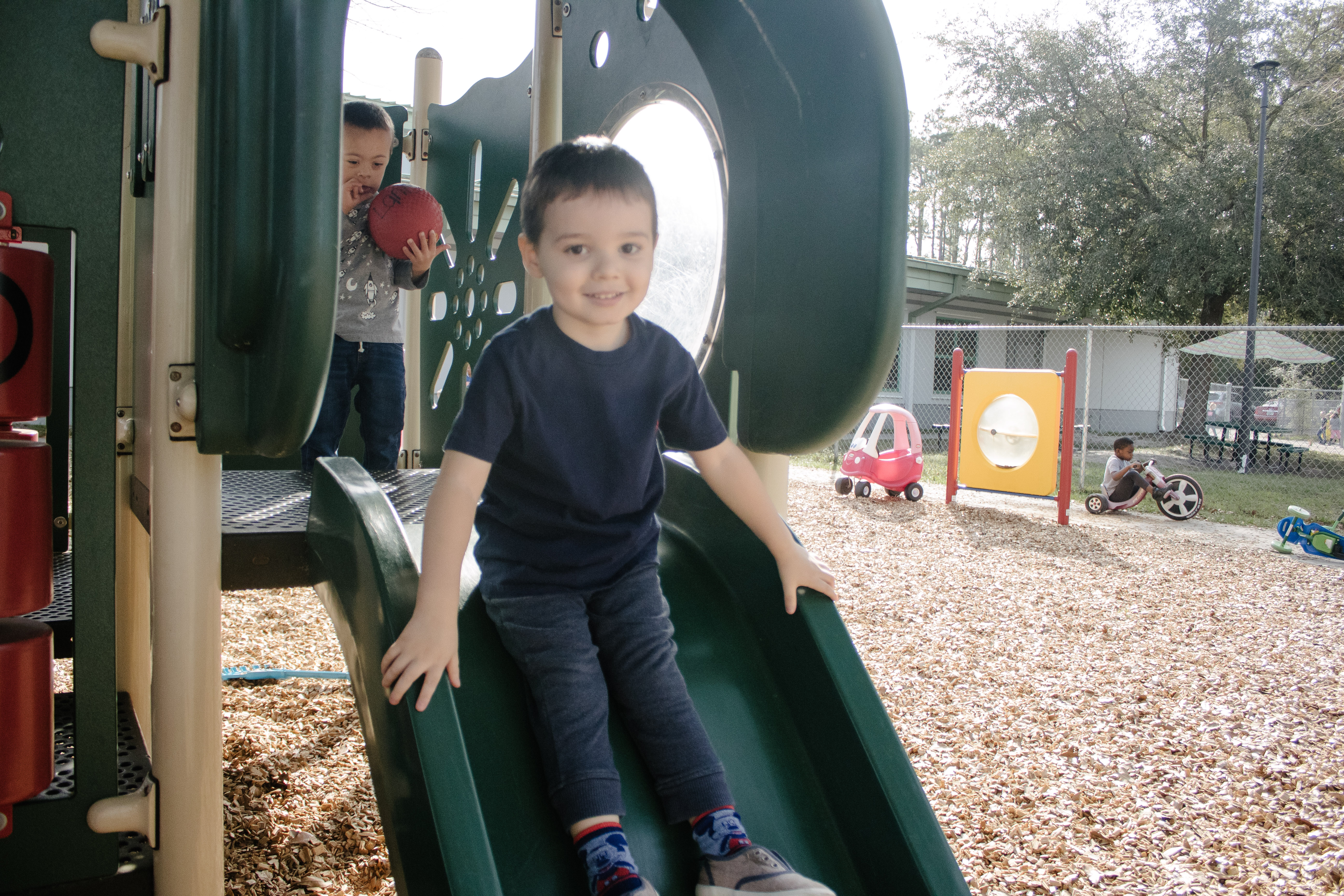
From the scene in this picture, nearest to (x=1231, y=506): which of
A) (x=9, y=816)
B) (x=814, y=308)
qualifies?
(x=814, y=308)

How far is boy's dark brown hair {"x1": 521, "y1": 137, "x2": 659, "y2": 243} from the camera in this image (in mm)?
1348

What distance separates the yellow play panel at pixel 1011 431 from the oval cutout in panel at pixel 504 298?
6.03 meters

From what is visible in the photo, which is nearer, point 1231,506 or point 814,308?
point 814,308

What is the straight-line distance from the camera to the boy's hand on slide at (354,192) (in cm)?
288

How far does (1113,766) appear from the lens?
3045mm

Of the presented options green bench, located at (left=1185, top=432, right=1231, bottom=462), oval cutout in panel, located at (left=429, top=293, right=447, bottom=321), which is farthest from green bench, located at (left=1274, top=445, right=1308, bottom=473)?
oval cutout in panel, located at (left=429, top=293, right=447, bottom=321)

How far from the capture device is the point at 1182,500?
8250 millimetres

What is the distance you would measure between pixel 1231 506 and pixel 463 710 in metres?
9.90

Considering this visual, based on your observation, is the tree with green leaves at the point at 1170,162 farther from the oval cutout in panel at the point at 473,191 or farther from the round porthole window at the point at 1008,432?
the oval cutout in panel at the point at 473,191

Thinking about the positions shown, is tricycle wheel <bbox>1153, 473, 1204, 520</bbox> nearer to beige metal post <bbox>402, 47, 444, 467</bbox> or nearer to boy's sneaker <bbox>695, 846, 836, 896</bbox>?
beige metal post <bbox>402, 47, 444, 467</bbox>

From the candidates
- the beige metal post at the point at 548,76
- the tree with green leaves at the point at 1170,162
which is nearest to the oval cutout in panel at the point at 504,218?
the beige metal post at the point at 548,76

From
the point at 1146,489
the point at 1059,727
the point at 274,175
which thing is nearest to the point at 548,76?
the point at 274,175

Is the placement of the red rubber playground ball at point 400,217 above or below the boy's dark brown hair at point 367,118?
below

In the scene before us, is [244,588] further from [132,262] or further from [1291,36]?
[1291,36]
